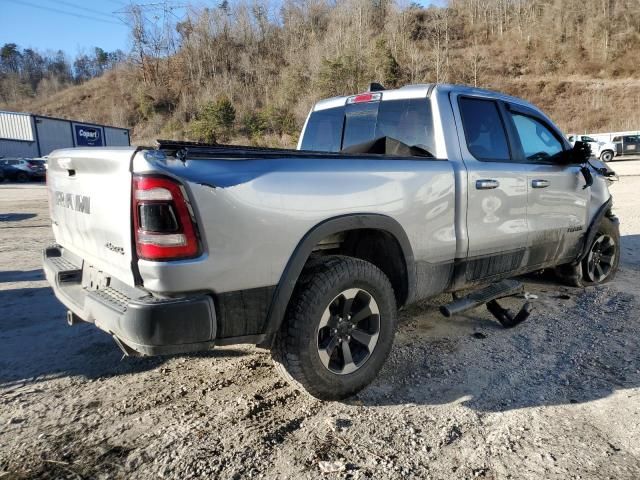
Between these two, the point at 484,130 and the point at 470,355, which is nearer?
the point at 470,355

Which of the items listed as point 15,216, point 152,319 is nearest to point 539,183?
point 152,319

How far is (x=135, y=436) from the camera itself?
8.06ft

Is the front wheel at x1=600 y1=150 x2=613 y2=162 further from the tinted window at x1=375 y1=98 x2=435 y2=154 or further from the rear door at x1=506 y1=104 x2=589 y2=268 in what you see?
the tinted window at x1=375 y1=98 x2=435 y2=154

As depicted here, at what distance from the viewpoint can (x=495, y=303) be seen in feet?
13.1

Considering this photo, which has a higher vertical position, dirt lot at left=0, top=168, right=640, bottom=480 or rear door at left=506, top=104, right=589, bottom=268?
rear door at left=506, top=104, right=589, bottom=268

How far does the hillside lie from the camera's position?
52.4 m

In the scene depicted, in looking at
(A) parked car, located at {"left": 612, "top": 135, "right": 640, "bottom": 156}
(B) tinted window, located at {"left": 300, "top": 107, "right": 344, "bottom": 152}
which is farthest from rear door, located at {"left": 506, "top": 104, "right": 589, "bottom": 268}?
(A) parked car, located at {"left": 612, "top": 135, "right": 640, "bottom": 156}

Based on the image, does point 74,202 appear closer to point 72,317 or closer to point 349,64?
point 72,317

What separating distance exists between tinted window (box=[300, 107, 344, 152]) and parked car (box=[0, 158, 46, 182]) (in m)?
29.2

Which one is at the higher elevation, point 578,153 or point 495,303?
point 578,153

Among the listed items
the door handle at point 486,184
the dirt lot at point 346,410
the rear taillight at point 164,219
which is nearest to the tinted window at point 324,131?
the door handle at point 486,184

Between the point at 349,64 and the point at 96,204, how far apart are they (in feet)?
162

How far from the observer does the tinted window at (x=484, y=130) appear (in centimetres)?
358

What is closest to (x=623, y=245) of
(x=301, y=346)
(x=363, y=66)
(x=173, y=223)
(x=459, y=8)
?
(x=301, y=346)
